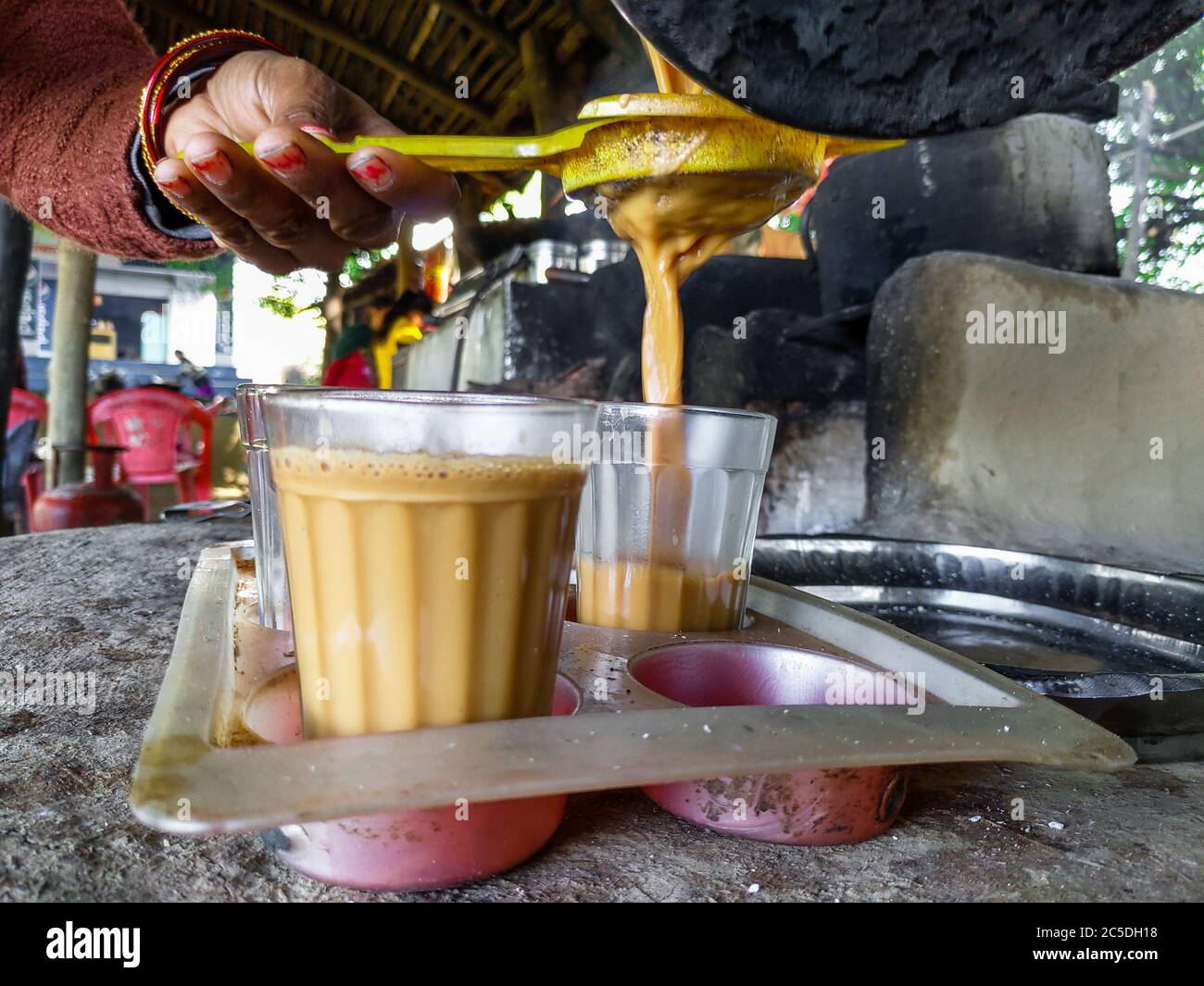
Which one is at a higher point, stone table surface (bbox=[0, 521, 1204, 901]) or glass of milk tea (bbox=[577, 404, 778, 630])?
glass of milk tea (bbox=[577, 404, 778, 630])

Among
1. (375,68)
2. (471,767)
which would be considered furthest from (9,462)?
(471,767)

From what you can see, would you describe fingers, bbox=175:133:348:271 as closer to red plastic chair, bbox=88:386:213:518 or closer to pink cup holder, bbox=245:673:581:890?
pink cup holder, bbox=245:673:581:890

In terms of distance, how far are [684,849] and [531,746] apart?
0.19 meters

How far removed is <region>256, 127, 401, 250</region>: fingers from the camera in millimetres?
1029

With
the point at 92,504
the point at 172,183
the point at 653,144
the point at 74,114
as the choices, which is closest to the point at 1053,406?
the point at 653,144

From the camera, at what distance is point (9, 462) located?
3.95 m

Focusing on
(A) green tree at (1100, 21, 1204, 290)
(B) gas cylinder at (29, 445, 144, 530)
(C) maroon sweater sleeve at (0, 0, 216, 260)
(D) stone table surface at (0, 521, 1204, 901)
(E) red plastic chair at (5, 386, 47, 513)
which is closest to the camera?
(D) stone table surface at (0, 521, 1204, 901)

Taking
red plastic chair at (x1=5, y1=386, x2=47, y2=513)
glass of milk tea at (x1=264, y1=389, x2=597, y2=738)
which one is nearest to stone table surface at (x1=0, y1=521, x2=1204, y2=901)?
glass of milk tea at (x1=264, y1=389, x2=597, y2=738)

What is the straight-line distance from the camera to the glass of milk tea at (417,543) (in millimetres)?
521

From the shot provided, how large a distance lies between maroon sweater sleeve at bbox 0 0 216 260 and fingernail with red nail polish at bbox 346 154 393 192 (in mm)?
846

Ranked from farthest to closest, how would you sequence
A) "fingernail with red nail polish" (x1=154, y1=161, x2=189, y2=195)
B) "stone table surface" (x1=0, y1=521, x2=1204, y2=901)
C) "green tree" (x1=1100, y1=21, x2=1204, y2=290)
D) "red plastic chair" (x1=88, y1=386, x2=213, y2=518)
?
"green tree" (x1=1100, y1=21, x2=1204, y2=290) < "red plastic chair" (x1=88, y1=386, x2=213, y2=518) < "fingernail with red nail polish" (x1=154, y1=161, x2=189, y2=195) < "stone table surface" (x1=0, y1=521, x2=1204, y2=901)

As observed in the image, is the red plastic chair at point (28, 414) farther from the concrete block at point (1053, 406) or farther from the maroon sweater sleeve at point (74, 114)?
the concrete block at point (1053, 406)
